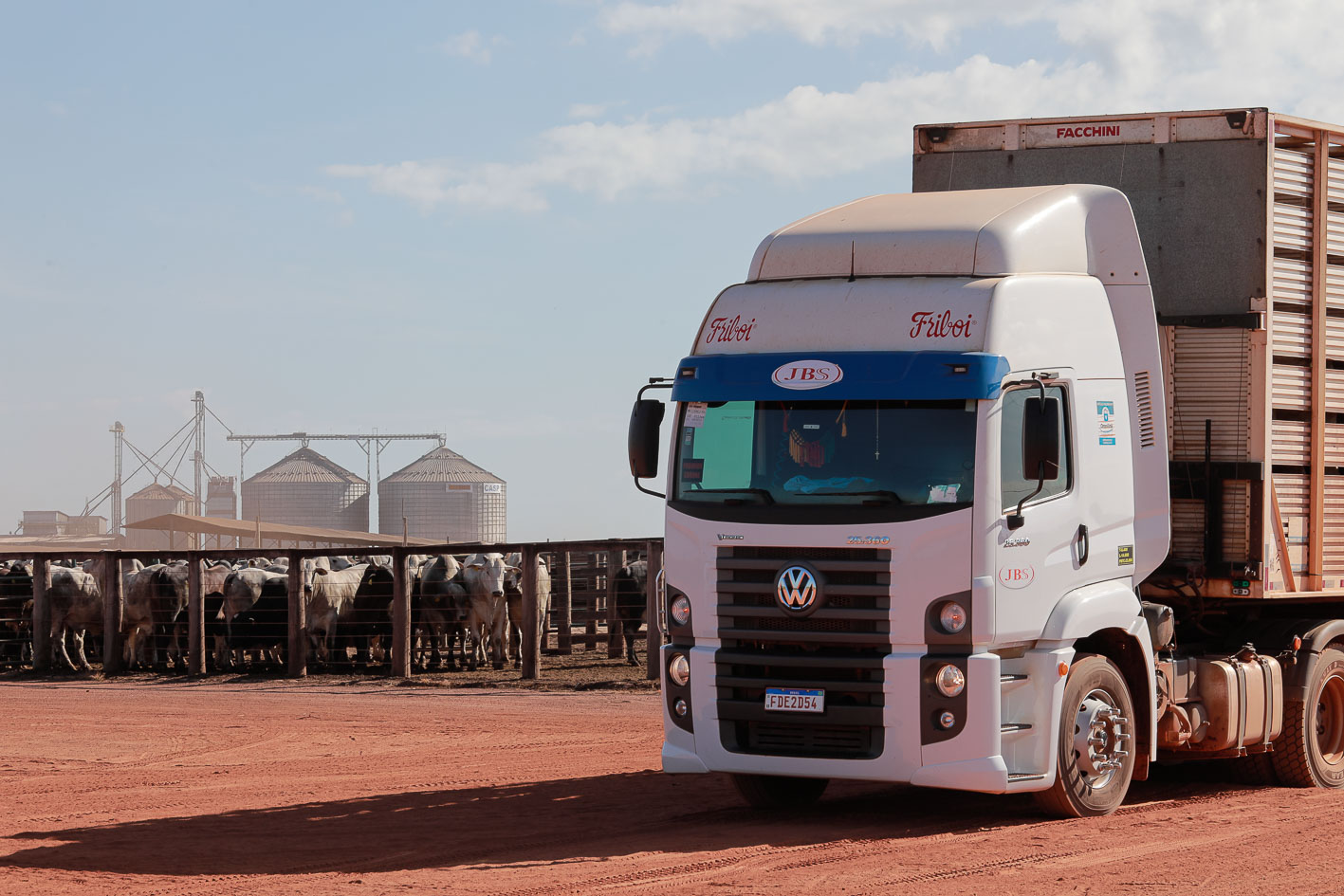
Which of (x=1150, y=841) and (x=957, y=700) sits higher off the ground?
(x=957, y=700)

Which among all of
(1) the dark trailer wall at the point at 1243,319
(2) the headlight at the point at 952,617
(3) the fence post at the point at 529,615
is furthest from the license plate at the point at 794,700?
(3) the fence post at the point at 529,615

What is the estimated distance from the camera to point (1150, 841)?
33.3 feet

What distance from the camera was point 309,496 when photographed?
10200cm

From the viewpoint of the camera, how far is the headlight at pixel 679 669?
10.8 metres

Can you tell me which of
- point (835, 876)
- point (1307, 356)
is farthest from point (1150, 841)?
point (1307, 356)

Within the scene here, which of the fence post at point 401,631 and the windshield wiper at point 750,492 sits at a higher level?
the windshield wiper at point 750,492

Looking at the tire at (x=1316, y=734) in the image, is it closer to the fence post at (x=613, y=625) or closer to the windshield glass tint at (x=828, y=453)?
the windshield glass tint at (x=828, y=453)

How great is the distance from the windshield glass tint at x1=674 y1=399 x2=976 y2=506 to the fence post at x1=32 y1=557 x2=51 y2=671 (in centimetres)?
1813

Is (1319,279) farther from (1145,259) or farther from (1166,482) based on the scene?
(1166,482)

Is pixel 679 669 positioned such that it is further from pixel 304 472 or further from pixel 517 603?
pixel 304 472

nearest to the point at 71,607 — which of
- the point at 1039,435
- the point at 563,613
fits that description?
the point at 563,613

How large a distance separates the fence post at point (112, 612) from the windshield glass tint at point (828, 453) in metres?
16.8

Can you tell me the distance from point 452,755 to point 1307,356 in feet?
26.8

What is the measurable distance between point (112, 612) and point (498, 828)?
1592 centimetres
